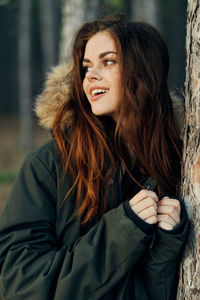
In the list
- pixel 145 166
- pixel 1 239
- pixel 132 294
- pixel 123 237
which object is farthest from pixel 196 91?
pixel 1 239

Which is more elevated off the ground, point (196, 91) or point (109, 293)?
point (196, 91)

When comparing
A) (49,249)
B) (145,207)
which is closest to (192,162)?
(145,207)

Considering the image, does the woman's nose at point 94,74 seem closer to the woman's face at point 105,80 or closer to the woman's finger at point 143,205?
the woman's face at point 105,80

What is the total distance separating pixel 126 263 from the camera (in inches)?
77.6

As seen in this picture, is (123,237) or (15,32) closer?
(123,237)

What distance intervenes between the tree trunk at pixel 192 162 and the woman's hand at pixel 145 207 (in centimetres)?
21

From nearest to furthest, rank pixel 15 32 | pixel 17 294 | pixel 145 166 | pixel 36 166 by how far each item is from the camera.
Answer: pixel 17 294 < pixel 36 166 < pixel 145 166 < pixel 15 32

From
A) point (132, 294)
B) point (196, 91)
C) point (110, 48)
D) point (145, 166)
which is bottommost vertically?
point (132, 294)

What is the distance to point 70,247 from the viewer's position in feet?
7.09

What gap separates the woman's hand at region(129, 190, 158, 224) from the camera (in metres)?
1.98

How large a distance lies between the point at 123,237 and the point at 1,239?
0.69 metres

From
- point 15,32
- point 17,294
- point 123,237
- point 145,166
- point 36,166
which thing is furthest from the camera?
point 15,32

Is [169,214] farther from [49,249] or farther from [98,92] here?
[98,92]

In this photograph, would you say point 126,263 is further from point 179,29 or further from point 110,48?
point 179,29
